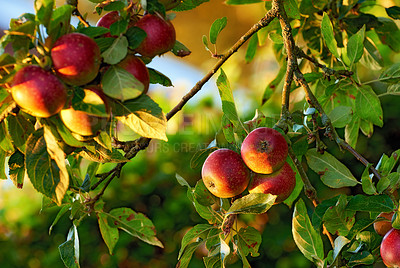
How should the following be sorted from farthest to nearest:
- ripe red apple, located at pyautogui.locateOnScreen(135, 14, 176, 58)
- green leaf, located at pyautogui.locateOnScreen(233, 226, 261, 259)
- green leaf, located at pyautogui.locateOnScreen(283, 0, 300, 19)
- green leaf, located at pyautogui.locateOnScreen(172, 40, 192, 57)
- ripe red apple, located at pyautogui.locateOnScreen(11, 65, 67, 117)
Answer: green leaf, located at pyautogui.locateOnScreen(283, 0, 300, 19) < green leaf, located at pyautogui.locateOnScreen(233, 226, 261, 259) < green leaf, located at pyautogui.locateOnScreen(172, 40, 192, 57) < ripe red apple, located at pyautogui.locateOnScreen(135, 14, 176, 58) < ripe red apple, located at pyautogui.locateOnScreen(11, 65, 67, 117)

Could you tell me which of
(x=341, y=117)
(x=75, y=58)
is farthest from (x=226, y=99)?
(x=75, y=58)

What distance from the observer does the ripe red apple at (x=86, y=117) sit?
57 centimetres

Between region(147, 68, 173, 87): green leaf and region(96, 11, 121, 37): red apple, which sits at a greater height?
region(96, 11, 121, 37): red apple

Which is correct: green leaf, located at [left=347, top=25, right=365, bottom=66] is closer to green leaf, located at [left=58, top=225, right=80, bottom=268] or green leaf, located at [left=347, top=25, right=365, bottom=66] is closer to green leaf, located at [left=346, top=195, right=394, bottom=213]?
green leaf, located at [left=346, top=195, right=394, bottom=213]

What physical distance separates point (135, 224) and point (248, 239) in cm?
24

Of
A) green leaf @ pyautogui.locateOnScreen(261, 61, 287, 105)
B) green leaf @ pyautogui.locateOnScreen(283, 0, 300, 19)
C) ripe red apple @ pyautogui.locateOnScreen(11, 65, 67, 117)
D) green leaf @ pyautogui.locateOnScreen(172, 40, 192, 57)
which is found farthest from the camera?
green leaf @ pyautogui.locateOnScreen(261, 61, 287, 105)

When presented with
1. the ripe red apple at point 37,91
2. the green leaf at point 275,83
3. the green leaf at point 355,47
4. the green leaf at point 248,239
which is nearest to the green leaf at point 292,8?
the green leaf at point 355,47

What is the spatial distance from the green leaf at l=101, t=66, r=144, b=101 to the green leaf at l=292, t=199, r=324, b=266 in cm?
39

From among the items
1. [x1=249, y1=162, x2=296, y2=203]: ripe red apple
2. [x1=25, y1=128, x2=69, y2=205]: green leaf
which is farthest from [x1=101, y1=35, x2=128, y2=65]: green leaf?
[x1=249, y1=162, x2=296, y2=203]: ripe red apple

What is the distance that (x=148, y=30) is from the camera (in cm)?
65

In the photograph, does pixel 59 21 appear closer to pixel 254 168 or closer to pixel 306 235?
pixel 254 168

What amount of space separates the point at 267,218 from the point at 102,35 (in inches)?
57.6

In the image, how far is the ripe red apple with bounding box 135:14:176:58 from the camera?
65 centimetres

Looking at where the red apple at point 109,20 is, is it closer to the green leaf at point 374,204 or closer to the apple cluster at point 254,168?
the apple cluster at point 254,168
